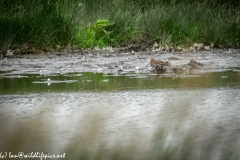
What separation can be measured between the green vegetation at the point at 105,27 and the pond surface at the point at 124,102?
432 centimetres

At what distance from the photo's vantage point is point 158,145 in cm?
332

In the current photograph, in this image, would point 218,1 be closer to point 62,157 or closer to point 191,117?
point 191,117

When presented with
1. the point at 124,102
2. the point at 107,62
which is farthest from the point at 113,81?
the point at 107,62

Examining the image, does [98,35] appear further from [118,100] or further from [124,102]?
[124,102]

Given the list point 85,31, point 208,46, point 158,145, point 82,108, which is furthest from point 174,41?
point 158,145

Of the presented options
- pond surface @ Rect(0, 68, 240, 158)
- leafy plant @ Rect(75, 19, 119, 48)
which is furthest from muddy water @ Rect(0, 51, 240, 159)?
leafy plant @ Rect(75, 19, 119, 48)

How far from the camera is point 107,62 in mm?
10234

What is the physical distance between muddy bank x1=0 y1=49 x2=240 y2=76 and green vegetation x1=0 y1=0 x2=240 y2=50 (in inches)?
23.4

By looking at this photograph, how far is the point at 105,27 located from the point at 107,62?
4460 millimetres

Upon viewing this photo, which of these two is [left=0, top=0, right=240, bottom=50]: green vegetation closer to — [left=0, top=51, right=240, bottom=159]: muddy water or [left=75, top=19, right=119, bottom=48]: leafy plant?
[left=75, top=19, right=119, bottom=48]: leafy plant

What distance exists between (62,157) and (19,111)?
195 centimetres

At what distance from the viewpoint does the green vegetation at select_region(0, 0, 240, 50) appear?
12508 millimetres

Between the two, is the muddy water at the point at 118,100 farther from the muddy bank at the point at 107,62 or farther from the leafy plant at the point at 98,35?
the leafy plant at the point at 98,35

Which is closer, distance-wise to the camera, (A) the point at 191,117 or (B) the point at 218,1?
(A) the point at 191,117
